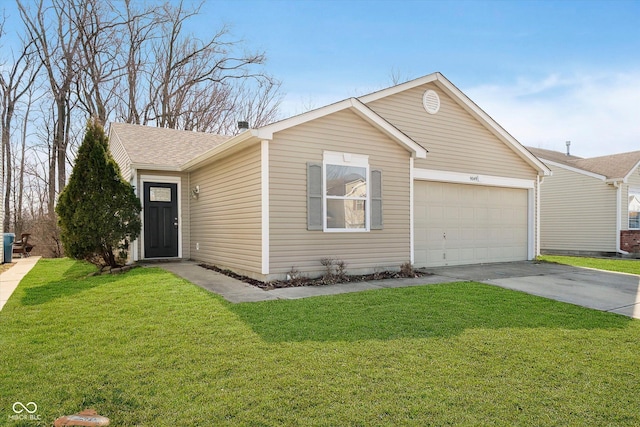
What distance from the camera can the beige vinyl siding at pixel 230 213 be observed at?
7.43 m

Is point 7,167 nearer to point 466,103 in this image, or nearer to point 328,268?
point 328,268

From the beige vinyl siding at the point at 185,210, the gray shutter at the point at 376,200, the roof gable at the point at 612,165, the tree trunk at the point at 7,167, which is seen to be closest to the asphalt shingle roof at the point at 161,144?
the beige vinyl siding at the point at 185,210

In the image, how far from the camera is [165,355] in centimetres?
364

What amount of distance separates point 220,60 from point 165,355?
21652 mm

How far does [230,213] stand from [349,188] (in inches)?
102

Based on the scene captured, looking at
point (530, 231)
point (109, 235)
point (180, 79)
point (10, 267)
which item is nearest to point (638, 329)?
point (530, 231)

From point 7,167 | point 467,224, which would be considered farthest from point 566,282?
point 7,167

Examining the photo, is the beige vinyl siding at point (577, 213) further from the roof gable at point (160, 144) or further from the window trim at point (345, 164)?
the roof gable at point (160, 144)

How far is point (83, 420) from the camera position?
2520mm

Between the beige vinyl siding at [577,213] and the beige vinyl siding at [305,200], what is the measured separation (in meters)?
10.2

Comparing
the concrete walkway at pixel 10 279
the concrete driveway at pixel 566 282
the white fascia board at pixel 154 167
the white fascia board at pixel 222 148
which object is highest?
the white fascia board at pixel 222 148

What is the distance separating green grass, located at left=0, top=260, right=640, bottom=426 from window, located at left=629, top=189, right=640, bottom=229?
1230cm

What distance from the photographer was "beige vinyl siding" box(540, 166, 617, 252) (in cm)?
1475

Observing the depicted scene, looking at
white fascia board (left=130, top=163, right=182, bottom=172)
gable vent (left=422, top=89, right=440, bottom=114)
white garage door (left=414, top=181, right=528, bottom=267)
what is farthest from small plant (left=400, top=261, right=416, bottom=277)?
white fascia board (left=130, top=163, right=182, bottom=172)
